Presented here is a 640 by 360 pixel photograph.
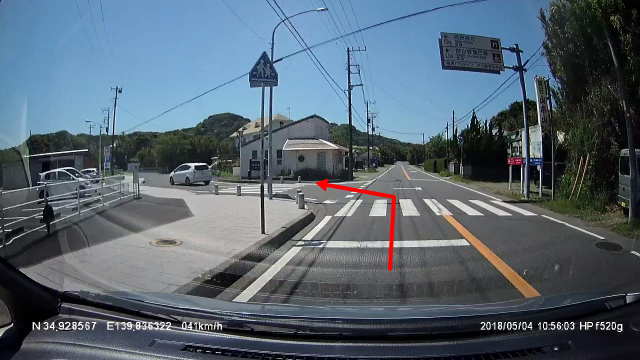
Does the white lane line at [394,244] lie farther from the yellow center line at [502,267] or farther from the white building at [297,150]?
the white building at [297,150]

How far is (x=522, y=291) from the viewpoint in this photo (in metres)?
4.54

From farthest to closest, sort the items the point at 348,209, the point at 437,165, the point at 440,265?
the point at 437,165, the point at 348,209, the point at 440,265

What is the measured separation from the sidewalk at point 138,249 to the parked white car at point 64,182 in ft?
2.33

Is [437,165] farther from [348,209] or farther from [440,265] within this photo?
[440,265]

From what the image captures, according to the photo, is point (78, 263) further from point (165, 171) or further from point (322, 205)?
point (165, 171)

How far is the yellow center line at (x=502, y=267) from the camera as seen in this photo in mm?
4582

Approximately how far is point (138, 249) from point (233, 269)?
1.68 meters

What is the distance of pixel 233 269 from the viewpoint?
581 centimetres

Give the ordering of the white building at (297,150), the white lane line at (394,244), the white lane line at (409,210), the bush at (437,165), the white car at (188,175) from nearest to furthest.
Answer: the white lane line at (394,244) → the white lane line at (409,210) → the white car at (188,175) → the white building at (297,150) → the bush at (437,165)

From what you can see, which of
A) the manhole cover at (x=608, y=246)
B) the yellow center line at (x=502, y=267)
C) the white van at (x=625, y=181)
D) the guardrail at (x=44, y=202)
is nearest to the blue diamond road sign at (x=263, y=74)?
the guardrail at (x=44, y=202)

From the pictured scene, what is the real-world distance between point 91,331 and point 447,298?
3.27 metres

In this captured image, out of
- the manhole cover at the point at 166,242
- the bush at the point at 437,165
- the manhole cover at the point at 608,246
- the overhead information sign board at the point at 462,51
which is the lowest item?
A: the manhole cover at the point at 608,246

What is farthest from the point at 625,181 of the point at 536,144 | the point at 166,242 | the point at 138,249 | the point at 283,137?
the point at 283,137

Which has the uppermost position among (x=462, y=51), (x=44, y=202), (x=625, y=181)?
(x=462, y=51)
